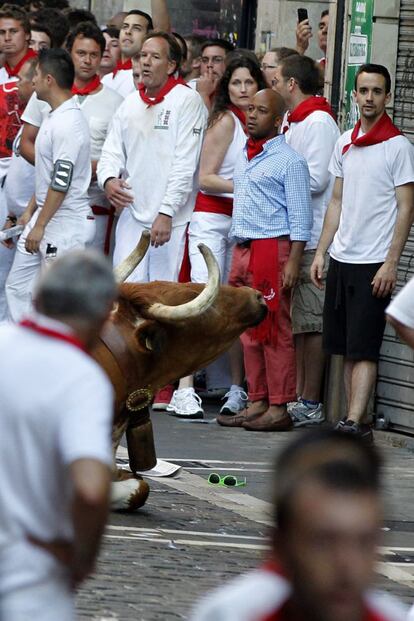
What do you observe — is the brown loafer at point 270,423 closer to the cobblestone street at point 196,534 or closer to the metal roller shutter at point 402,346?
the cobblestone street at point 196,534

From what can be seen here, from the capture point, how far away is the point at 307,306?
1189 centimetres

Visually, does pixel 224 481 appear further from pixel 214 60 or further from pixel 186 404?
pixel 214 60

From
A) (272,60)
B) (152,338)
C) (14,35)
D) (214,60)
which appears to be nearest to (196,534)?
(152,338)

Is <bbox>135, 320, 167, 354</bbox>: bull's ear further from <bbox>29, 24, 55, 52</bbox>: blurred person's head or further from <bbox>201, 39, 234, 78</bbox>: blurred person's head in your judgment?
<bbox>29, 24, 55, 52</bbox>: blurred person's head

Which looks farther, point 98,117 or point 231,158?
point 98,117

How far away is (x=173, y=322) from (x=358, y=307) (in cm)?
345

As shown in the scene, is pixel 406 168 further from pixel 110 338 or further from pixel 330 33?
pixel 110 338

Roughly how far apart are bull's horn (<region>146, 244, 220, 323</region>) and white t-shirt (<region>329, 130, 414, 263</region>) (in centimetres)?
314

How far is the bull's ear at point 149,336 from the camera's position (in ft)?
25.0

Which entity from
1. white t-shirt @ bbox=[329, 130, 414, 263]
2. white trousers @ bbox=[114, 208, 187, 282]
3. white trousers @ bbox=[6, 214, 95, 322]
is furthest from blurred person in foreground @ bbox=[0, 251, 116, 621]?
white trousers @ bbox=[114, 208, 187, 282]

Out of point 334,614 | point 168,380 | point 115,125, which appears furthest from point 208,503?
point 334,614

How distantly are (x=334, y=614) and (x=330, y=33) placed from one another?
1042cm

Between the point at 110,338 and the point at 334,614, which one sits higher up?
the point at 334,614

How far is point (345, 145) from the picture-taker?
11.2 meters
